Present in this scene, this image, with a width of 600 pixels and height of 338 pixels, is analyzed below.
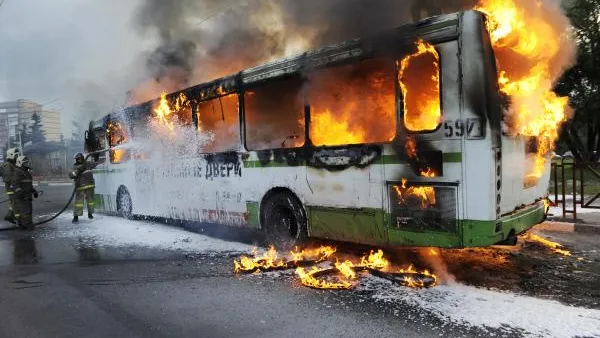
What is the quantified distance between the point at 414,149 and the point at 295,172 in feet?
6.38

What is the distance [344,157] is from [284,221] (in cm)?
154

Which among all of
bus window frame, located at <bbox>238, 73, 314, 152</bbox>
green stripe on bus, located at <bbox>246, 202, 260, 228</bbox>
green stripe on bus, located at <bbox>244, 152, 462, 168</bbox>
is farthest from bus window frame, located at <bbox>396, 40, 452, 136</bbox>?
green stripe on bus, located at <bbox>246, 202, 260, 228</bbox>

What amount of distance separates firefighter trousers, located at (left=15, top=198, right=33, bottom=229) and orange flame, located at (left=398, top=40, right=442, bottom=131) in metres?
8.82

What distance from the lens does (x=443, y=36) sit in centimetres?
485

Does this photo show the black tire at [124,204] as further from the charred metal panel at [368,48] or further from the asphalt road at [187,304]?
the charred metal panel at [368,48]

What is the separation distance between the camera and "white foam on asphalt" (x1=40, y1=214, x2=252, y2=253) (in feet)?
25.5

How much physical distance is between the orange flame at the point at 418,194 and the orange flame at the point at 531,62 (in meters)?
1.19

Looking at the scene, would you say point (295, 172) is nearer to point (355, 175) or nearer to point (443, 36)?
point (355, 175)

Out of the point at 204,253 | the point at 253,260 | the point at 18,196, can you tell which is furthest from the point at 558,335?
the point at 18,196

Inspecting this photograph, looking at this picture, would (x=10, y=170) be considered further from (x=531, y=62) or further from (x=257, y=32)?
(x=531, y=62)

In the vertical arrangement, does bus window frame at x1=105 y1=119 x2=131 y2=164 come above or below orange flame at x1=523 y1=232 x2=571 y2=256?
above

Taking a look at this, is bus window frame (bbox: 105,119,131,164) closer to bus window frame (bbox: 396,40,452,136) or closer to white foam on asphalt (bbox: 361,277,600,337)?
bus window frame (bbox: 396,40,452,136)

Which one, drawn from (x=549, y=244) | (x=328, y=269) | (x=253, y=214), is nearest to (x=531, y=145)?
(x=549, y=244)

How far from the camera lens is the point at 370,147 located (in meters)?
5.62
